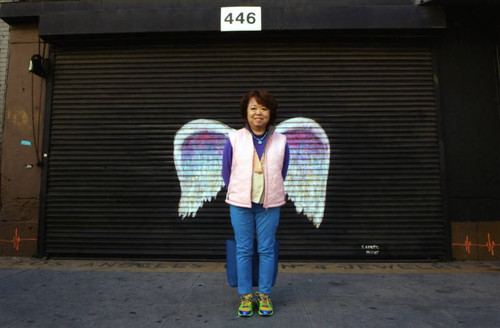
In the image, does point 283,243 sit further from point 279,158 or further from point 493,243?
point 493,243

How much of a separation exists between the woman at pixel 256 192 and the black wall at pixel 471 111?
130 inches

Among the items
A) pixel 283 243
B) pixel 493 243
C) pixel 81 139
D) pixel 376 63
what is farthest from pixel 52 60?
pixel 493 243

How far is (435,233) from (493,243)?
2.90 ft

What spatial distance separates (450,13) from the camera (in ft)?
14.9

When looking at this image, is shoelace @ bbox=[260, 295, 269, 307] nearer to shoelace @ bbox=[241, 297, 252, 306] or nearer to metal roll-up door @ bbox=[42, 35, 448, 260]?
shoelace @ bbox=[241, 297, 252, 306]

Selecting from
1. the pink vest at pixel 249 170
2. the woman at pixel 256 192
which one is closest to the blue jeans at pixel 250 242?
the woman at pixel 256 192

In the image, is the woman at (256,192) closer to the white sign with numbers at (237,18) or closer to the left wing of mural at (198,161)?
the left wing of mural at (198,161)

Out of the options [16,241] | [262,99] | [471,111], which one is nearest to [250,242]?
[262,99]

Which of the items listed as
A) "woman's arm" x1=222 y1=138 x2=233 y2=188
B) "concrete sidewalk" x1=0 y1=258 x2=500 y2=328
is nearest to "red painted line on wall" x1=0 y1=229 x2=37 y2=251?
"concrete sidewalk" x1=0 y1=258 x2=500 y2=328

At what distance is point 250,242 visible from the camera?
2494 mm

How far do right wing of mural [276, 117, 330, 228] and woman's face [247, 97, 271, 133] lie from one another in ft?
6.31

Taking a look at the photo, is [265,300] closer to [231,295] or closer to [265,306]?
[265,306]

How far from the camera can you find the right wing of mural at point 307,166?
4301 mm

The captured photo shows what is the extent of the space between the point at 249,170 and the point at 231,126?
6.96 ft
